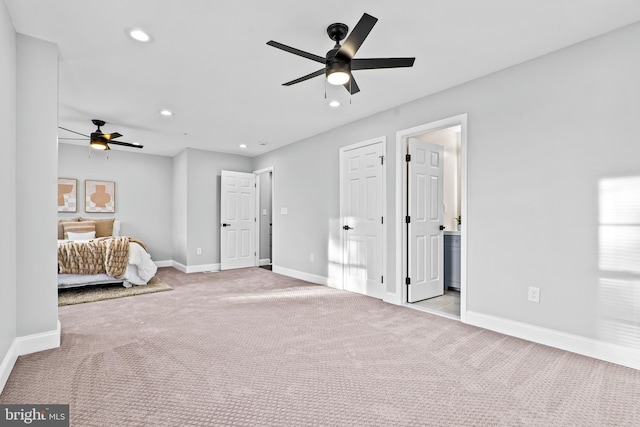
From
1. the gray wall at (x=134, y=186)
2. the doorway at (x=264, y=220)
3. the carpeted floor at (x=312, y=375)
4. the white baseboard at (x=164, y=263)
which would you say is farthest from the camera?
the doorway at (x=264, y=220)

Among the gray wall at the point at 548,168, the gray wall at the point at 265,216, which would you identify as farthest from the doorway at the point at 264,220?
the gray wall at the point at 548,168

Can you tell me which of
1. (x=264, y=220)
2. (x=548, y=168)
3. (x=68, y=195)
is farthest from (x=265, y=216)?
(x=548, y=168)

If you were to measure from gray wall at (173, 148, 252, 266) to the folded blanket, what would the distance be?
1569 mm

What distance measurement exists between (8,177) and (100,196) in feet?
16.0

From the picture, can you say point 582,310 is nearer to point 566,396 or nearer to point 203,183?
point 566,396

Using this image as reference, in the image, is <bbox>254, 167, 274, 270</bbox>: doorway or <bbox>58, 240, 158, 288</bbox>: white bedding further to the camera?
<bbox>254, 167, 274, 270</bbox>: doorway

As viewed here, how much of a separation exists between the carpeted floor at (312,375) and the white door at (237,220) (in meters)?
3.18

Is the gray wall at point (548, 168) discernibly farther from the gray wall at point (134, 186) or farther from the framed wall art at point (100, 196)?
the framed wall art at point (100, 196)

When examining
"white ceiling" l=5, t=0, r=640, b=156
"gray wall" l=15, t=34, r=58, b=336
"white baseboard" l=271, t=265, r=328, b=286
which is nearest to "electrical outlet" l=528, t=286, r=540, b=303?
"white ceiling" l=5, t=0, r=640, b=156

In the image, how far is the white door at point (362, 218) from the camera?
4.32 metres

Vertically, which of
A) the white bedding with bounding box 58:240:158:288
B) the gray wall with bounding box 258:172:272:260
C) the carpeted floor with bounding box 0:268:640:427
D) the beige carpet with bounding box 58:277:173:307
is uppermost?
the gray wall with bounding box 258:172:272:260

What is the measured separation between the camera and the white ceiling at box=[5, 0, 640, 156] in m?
2.20

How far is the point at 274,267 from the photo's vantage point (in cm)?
639

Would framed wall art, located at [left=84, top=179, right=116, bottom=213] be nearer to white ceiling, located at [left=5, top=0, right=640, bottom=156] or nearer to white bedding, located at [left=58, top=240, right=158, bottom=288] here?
white bedding, located at [left=58, top=240, right=158, bottom=288]
